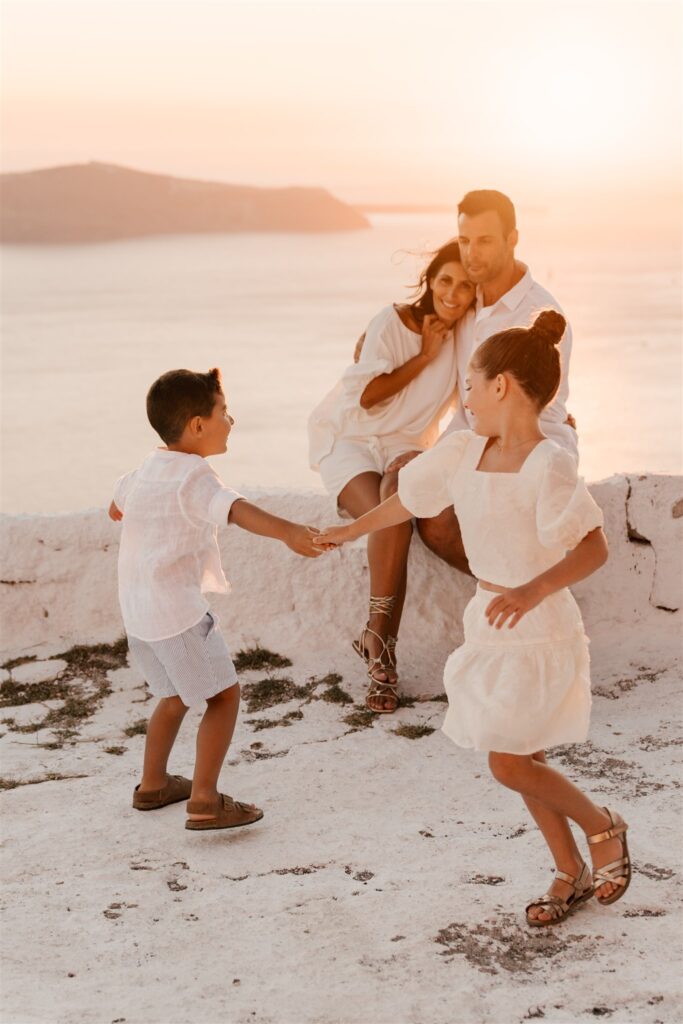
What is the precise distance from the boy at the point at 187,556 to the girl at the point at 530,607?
1.83 ft

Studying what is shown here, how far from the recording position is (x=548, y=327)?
234 cm

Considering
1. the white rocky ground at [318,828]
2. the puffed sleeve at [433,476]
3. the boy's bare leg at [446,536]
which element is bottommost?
the white rocky ground at [318,828]

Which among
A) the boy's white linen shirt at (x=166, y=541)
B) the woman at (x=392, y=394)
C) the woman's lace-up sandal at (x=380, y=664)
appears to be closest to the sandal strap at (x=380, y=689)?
the woman's lace-up sandal at (x=380, y=664)

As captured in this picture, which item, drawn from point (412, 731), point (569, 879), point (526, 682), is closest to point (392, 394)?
point (412, 731)

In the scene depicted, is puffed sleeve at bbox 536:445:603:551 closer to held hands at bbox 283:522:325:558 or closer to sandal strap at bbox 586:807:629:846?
sandal strap at bbox 586:807:629:846

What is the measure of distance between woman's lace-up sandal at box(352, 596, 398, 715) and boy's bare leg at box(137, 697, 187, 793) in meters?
0.71

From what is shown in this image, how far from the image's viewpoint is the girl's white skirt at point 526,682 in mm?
2268

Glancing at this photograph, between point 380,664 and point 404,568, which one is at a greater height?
point 404,568

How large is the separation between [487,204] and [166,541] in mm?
1495

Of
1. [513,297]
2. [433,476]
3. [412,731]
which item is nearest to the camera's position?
[433,476]

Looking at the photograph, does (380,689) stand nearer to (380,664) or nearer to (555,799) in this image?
(380,664)

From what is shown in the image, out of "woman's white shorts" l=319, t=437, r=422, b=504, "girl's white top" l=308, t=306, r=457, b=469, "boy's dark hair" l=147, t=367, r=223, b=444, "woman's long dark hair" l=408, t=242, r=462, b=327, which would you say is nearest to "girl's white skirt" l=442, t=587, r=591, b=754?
"boy's dark hair" l=147, t=367, r=223, b=444

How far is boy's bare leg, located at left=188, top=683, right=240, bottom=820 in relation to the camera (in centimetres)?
281

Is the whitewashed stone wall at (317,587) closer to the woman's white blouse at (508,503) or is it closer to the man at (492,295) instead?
the man at (492,295)
